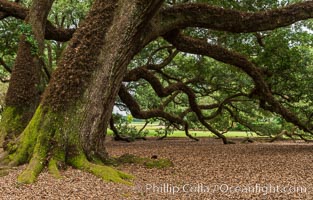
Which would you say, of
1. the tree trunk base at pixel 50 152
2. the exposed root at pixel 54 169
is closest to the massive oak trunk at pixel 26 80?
the tree trunk base at pixel 50 152

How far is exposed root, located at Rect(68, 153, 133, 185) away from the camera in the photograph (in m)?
5.41

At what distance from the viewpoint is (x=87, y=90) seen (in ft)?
19.7

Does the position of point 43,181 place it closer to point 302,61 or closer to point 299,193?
point 299,193

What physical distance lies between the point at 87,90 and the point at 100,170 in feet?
4.43

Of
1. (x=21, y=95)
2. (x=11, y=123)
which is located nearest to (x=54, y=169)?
(x=11, y=123)

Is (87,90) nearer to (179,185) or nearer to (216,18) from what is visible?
(179,185)

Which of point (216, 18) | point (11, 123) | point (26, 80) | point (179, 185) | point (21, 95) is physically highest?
point (216, 18)

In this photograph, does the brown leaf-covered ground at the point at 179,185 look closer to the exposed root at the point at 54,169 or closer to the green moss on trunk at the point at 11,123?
the exposed root at the point at 54,169

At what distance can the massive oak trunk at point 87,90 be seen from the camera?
5.80 metres
